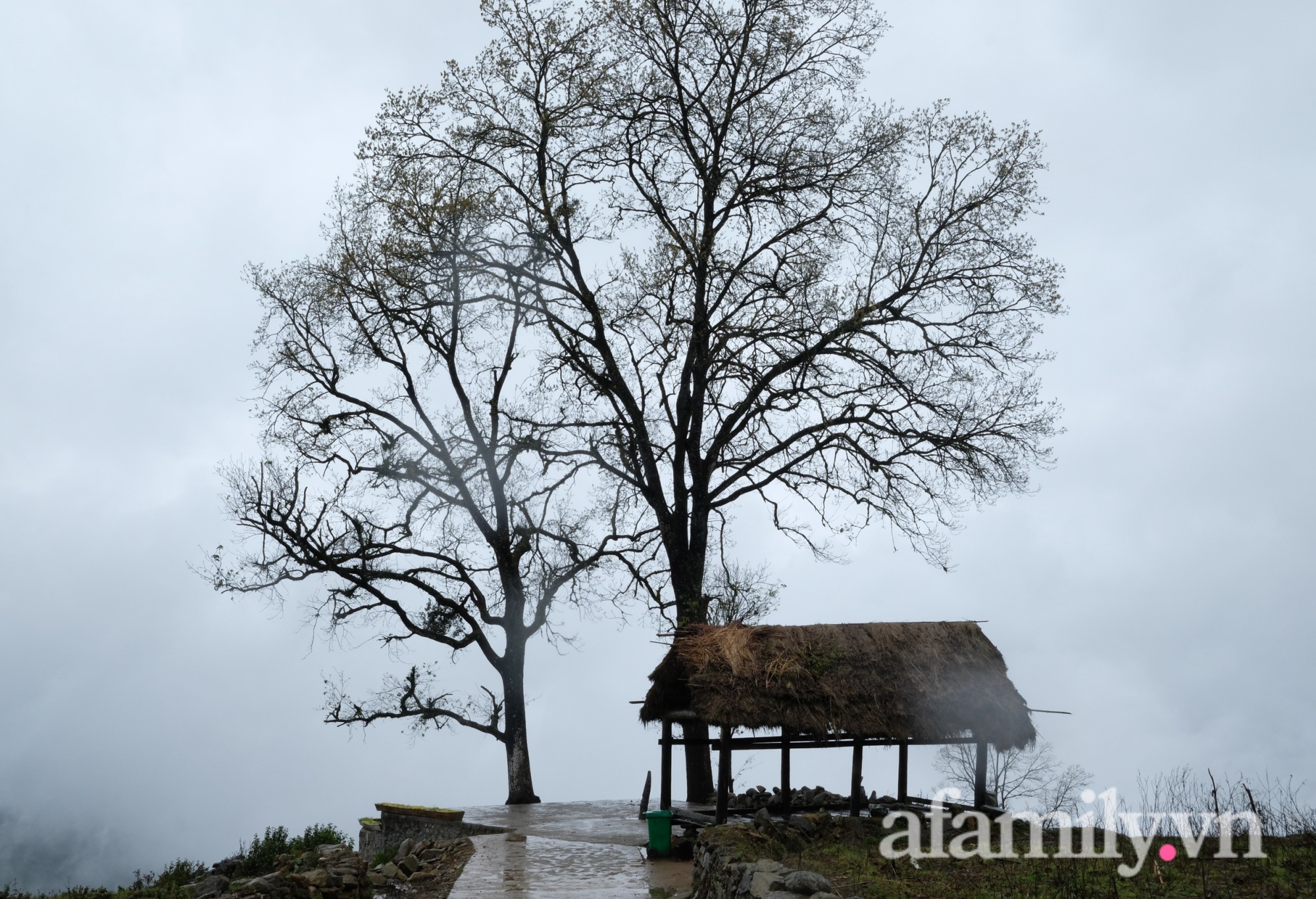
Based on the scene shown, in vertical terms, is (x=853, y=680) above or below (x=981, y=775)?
above

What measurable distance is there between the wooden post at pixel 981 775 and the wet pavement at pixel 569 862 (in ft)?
14.6

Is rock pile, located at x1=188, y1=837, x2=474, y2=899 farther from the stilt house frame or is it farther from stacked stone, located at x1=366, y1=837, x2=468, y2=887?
the stilt house frame

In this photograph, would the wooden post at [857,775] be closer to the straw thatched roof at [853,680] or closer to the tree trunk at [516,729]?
the straw thatched roof at [853,680]

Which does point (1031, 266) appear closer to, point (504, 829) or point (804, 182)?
point (804, 182)

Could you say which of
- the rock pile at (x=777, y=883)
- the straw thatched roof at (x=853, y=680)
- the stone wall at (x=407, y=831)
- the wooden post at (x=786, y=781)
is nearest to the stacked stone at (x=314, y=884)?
the stone wall at (x=407, y=831)

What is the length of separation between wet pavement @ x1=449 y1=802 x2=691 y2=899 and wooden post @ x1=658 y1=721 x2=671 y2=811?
2.11 ft

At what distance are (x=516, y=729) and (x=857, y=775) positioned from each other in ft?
32.9

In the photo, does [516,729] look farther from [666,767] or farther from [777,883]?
[777,883]

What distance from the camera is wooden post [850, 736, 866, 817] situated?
50.1 ft

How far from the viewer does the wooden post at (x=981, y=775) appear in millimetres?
15875

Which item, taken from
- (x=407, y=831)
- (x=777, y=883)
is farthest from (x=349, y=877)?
(x=777, y=883)

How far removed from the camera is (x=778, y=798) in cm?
1847

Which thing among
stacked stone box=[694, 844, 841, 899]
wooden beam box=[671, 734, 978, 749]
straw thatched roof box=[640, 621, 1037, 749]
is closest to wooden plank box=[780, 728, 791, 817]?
wooden beam box=[671, 734, 978, 749]

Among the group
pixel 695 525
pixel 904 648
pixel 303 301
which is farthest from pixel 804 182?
pixel 303 301
